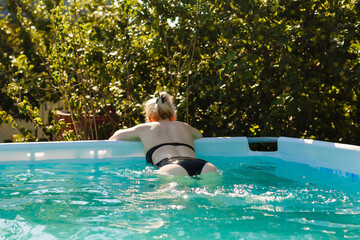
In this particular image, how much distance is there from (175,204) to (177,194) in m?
0.25

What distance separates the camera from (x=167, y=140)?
3.79m

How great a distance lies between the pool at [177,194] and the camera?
214 centimetres

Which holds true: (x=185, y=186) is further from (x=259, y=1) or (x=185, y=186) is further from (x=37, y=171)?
(x=259, y=1)

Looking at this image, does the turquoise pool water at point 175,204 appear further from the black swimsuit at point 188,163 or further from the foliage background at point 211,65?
the foliage background at point 211,65

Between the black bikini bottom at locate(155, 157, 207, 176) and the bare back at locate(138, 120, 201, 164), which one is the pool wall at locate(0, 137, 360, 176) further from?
the black bikini bottom at locate(155, 157, 207, 176)

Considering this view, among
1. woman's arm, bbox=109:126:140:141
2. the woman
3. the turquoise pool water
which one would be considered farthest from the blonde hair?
the turquoise pool water

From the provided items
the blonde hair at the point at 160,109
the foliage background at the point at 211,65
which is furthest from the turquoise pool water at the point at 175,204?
the foliage background at the point at 211,65

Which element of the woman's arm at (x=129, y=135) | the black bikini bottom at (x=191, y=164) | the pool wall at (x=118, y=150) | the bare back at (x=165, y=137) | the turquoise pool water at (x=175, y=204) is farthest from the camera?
the woman's arm at (x=129, y=135)

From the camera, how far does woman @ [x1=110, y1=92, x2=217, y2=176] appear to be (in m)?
3.30

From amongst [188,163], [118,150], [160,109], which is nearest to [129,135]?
[118,150]

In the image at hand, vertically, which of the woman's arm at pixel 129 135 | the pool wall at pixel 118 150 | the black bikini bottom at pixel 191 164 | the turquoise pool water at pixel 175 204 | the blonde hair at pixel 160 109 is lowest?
the turquoise pool water at pixel 175 204

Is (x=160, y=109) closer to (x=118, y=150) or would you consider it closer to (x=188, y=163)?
(x=118, y=150)

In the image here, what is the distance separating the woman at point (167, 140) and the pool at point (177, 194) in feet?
0.32

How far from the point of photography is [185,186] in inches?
120
